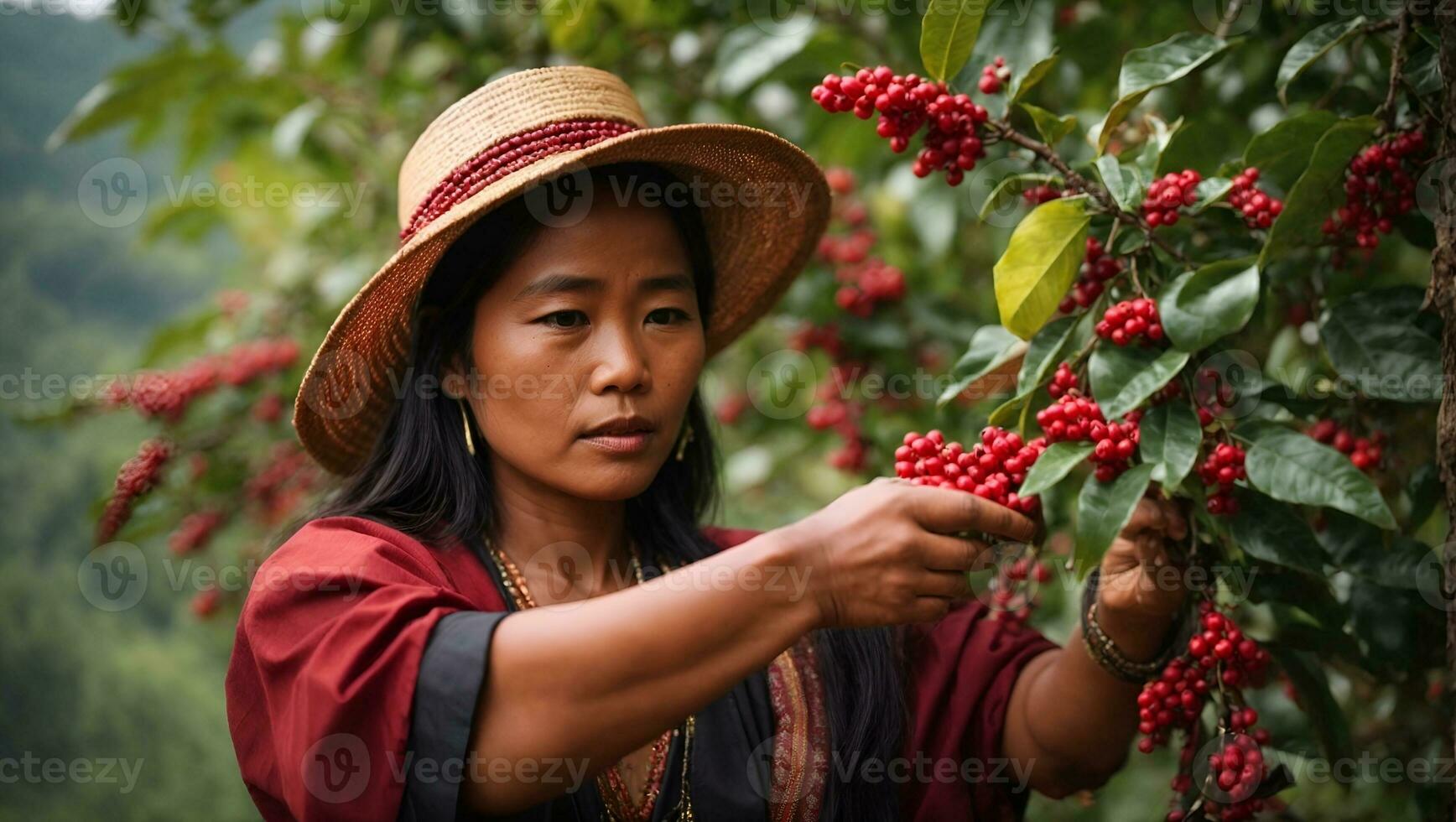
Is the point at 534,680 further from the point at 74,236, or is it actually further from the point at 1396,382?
the point at 74,236

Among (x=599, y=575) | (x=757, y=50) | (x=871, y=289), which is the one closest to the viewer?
(x=599, y=575)

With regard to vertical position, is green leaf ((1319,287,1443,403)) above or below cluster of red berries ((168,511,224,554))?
above

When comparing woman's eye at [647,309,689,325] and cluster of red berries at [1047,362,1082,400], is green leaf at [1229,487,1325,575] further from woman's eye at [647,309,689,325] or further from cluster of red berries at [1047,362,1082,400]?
woman's eye at [647,309,689,325]

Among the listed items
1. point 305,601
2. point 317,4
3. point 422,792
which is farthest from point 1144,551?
point 317,4

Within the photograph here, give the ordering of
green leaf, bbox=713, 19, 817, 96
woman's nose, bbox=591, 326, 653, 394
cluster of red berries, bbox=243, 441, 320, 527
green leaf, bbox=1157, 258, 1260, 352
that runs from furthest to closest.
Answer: cluster of red berries, bbox=243, 441, 320, 527, green leaf, bbox=713, 19, 817, 96, woman's nose, bbox=591, 326, 653, 394, green leaf, bbox=1157, 258, 1260, 352

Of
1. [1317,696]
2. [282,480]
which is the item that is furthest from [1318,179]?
[282,480]

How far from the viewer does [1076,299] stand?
4.71ft

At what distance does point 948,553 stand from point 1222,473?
0.34 meters

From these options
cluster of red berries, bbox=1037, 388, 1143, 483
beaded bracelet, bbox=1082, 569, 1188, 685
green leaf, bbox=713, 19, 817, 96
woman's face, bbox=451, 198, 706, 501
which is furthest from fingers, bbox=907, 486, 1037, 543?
green leaf, bbox=713, 19, 817, 96

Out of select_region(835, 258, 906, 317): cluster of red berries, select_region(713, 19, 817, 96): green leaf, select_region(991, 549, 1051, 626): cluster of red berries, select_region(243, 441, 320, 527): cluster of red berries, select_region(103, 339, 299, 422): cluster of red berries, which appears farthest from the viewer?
select_region(243, 441, 320, 527): cluster of red berries

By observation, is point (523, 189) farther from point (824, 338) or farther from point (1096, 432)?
point (824, 338)

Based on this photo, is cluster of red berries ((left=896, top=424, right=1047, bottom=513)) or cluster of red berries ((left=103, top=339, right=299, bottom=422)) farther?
cluster of red berries ((left=103, top=339, right=299, bottom=422))

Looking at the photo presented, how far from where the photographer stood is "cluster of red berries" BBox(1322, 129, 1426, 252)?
132 centimetres

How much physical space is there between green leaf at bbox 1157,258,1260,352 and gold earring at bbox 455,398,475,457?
88cm
